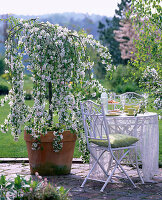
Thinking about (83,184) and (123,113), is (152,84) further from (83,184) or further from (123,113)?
(83,184)

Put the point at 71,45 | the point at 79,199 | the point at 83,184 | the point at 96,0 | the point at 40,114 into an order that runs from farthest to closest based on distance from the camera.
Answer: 1. the point at 96,0
2. the point at 71,45
3. the point at 40,114
4. the point at 83,184
5. the point at 79,199

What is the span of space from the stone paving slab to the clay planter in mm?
120

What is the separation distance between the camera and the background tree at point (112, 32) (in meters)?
27.4

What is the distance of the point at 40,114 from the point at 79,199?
1.21 metres

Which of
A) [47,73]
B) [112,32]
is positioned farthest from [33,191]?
[112,32]

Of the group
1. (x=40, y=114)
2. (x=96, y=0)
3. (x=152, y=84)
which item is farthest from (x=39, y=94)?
(x=96, y=0)

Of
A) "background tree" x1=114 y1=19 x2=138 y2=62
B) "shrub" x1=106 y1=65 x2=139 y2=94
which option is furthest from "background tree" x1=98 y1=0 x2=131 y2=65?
"shrub" x1=106 y1=65 x2=139 y2=94

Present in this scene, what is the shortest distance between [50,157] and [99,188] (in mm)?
829

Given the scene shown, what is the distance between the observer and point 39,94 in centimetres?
457

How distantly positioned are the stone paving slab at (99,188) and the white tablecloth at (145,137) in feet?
0.52

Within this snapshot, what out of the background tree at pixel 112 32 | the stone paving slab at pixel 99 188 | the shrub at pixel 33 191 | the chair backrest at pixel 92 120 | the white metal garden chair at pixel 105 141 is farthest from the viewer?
the background tree at pixel 112 32

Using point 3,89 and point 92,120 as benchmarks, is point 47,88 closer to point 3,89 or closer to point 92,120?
point 92,120

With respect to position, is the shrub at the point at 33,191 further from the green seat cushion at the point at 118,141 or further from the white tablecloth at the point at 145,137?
the white tablecloth at the point at 145,137

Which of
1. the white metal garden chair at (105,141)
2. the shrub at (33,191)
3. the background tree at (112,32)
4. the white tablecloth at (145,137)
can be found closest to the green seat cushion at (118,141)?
the white metal garden chair at (105,141)
